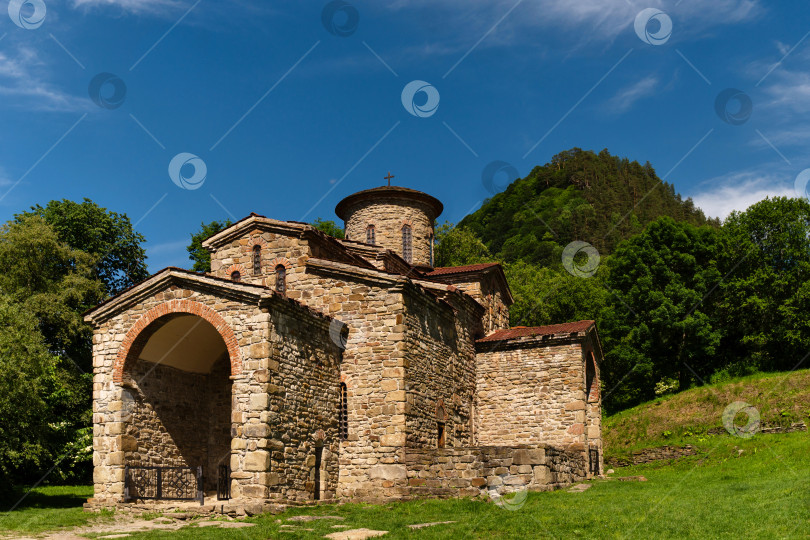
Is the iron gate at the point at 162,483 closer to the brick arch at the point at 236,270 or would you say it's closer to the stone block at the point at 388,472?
the stone block at the point at 388,472

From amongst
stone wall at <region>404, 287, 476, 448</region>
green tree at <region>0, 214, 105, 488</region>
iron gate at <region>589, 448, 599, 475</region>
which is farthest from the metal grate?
iron gate at <region>589, 448, 599, 475</region>

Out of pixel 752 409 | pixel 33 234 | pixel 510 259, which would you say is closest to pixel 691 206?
pixel 510 259

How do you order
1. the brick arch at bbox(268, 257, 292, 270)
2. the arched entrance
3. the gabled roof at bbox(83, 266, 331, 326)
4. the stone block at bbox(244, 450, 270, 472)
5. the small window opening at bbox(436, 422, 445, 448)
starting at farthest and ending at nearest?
the small window opening at bbox(436, 422, 445, 448), the brick arch at bbox(268, 257, 292, 270), the arched entrance, the gabled roof at bbox(83, 266, 331, 326), the stone block at bbox(244, 450, 270, 472)

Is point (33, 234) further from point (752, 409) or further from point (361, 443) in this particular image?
point (752, 409)

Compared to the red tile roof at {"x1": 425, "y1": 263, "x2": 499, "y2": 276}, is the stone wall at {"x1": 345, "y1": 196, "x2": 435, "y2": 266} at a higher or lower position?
higher

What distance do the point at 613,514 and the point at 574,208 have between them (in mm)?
71679

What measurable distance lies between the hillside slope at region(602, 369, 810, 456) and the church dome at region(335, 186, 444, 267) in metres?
12.4

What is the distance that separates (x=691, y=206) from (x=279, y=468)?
89820 millimetres

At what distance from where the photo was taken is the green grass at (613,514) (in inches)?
414

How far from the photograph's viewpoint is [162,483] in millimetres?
18250

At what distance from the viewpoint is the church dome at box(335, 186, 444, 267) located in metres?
28.6

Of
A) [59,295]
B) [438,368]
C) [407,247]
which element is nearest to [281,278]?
[438,368]

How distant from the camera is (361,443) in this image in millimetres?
18047

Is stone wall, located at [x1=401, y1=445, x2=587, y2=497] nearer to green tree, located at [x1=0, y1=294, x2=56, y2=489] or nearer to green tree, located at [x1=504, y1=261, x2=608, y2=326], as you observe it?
green tree, located at [x1=0, y1=294, x2=56, y2=489]
